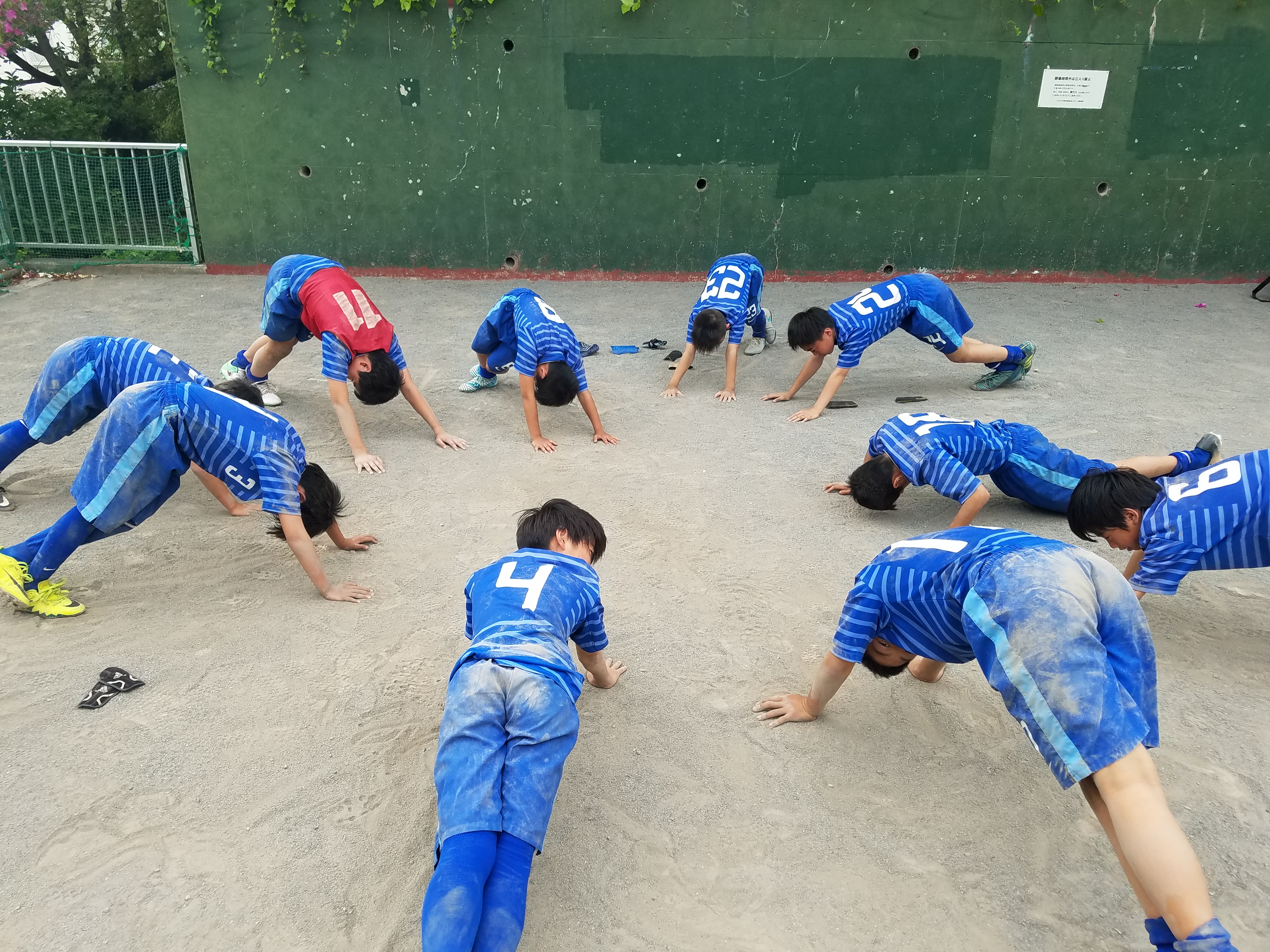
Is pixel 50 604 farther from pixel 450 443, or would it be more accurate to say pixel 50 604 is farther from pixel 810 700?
pixel 810 700

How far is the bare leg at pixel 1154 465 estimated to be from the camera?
4.26 m

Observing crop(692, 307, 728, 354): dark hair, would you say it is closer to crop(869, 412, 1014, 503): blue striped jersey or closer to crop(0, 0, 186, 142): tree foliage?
crop(869, 412, 1014, 503): blue striped jersey

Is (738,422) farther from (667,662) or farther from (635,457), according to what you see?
(667,662)

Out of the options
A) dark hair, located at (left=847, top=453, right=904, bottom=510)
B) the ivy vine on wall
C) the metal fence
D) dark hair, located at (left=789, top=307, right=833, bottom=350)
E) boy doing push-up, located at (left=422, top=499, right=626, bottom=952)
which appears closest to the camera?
boy doing push-up, located at (left=422, top=499, right=626, bottom=952)

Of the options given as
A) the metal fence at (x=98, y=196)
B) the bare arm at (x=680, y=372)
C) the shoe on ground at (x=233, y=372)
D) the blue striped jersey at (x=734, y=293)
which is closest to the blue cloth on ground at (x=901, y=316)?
the blue striped jersey at (x=734, y=293)

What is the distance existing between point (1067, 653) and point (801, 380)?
3.69 m

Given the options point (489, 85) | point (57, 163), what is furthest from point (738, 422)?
point (57, 163)

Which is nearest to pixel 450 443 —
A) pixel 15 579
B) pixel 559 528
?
pixel 15 579

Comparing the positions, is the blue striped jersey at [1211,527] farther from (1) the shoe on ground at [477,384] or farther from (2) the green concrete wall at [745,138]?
(2) the green concrete wall at [745,138]

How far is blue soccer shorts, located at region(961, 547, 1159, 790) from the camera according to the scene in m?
2.10

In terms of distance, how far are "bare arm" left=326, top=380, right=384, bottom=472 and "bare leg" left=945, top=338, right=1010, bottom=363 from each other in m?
3.66

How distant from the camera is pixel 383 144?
27.5ft

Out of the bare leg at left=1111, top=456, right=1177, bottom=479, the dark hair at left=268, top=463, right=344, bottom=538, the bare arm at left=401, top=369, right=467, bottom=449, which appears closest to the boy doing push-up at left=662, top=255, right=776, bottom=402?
the bare arm at left=401, top=369, right=467, bottom=449

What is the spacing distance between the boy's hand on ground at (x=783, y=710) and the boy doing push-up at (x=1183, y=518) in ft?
4.03
